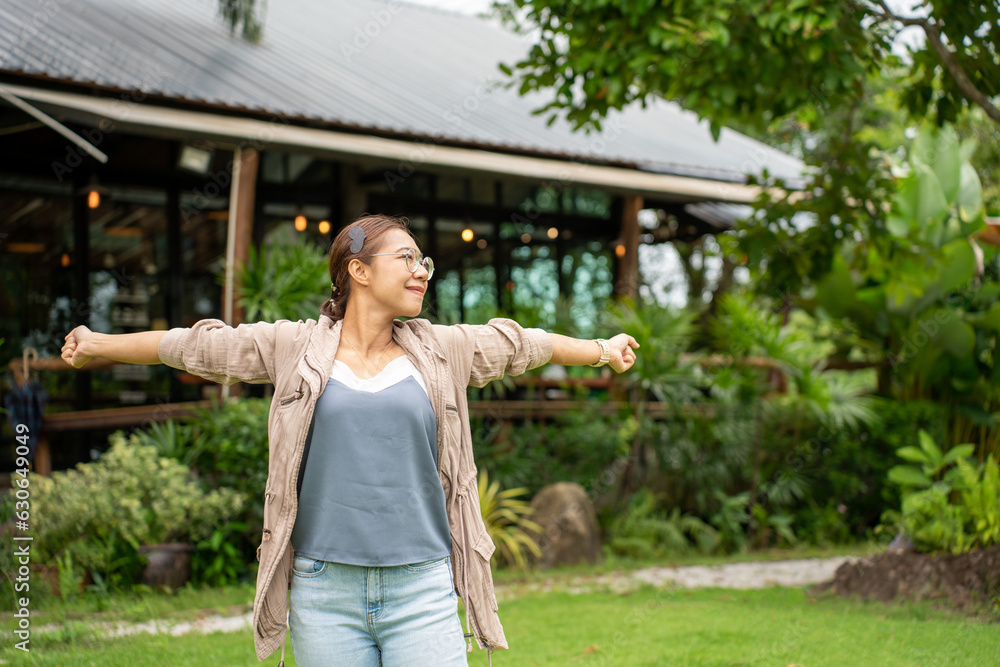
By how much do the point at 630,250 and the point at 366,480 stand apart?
853 centimetres

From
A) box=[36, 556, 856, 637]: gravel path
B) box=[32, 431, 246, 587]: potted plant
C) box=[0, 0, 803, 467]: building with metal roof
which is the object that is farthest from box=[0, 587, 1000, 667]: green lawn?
box=[0, 0, 803, 467]: building with metal roof

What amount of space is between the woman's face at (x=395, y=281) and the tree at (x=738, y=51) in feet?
10.0

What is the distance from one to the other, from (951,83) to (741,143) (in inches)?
338

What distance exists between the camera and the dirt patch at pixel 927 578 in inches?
214

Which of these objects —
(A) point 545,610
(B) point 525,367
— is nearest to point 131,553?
(A) point 545,610

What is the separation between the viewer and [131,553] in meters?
6.28

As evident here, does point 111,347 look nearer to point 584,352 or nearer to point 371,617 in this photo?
point 371,617

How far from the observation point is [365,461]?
228 centimetres

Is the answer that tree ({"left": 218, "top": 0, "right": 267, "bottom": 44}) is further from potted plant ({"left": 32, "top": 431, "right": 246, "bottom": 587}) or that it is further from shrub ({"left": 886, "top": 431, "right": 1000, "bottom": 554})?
shrub ({"left": 886, "top": 431, "right": 1000, "bottom": 554})

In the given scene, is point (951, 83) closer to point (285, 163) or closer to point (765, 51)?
point (765, 51)

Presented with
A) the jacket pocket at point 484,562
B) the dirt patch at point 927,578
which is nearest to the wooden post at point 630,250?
the dirt patch at point 927,578

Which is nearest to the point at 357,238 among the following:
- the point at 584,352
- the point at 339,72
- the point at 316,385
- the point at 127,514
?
the point at 316,385

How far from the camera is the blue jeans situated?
227 cm

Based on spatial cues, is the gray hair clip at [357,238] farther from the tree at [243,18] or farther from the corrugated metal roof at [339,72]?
the tree at [243,18]
